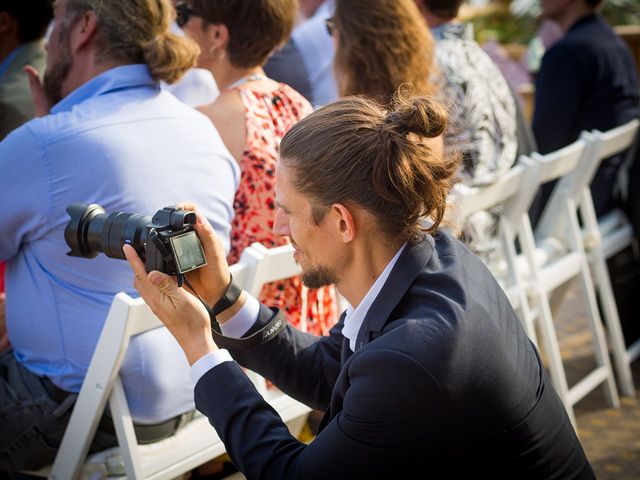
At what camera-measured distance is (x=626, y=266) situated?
210 inches

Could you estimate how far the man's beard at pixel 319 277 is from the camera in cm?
220

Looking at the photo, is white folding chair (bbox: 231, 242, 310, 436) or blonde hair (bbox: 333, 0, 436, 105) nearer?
white folding chair (bbox: 231, 242, 310, 436)

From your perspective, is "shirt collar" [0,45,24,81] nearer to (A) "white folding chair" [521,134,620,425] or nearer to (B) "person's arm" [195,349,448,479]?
(A) "white folding chair" [521,134,620,425]

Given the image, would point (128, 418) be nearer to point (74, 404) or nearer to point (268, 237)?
point (74, 404)

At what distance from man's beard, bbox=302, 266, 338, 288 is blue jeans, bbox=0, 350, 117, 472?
857 millimetres

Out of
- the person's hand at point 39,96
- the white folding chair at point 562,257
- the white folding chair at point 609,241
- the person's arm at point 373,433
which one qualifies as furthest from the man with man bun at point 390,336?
the white folding chair at point 609,241

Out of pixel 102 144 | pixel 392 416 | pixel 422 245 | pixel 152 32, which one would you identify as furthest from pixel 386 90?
pixel 392 416

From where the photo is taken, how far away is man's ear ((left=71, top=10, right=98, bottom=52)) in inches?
117

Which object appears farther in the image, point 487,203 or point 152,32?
point 487,203

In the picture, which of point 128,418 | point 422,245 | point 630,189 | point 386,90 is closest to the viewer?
point 422,245

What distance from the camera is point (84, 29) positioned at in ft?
9.78

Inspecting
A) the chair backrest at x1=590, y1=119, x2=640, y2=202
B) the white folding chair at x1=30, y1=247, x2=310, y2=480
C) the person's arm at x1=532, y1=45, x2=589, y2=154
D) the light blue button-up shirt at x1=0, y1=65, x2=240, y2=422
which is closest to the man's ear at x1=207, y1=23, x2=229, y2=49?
the light blue button-up shirt at x1=0, y1=65, x2=240, y2=422

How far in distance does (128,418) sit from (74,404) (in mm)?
191

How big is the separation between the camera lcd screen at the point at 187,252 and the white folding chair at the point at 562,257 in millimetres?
2177
